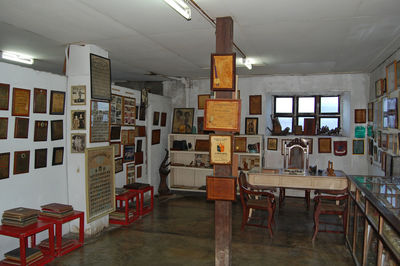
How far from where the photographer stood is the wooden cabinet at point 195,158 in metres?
8.41

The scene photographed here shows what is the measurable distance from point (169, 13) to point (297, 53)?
3.07 meters

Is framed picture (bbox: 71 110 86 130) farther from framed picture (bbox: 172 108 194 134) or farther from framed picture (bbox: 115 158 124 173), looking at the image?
framed picture (bbox: 172 108 194 134)

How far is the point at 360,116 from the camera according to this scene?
802 centimetres

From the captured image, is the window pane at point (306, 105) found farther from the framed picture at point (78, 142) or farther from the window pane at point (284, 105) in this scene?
the framed picture at point (78, 142)

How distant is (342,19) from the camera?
4.14 meters

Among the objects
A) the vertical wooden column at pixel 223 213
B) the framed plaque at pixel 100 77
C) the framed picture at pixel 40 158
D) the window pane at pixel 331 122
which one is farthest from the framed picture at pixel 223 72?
the window pane at pixel 331 122

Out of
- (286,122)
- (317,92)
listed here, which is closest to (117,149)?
(286,122)

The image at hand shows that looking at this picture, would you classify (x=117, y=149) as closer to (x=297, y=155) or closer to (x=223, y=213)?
(x=223, y=213)

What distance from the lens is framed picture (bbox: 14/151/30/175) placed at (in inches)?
180

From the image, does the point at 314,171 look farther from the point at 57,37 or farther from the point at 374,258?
the point at 57,37

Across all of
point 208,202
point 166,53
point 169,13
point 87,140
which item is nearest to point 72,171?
point 87,140

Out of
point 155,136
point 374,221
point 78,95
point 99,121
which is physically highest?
point 78,95

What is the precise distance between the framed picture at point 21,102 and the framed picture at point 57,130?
21.8 inches

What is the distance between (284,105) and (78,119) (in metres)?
5.85
